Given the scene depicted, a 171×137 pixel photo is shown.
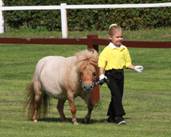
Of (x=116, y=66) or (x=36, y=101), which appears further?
(x=36, y=101)

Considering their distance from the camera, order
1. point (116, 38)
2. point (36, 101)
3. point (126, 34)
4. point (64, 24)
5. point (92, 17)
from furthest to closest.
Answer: point (92, 17), point (126, 34), point (64, 24), point (36, 101), point (116, 38)

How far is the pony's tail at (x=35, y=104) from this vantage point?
12141 millimetres

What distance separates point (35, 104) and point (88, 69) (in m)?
1.38

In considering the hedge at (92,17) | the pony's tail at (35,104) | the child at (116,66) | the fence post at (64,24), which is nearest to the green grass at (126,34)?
the hedge at (92,17)

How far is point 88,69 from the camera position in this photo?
11156 millimetres

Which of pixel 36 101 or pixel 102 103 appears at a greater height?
pixel 36 101

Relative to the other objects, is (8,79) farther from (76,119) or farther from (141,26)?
(141,26)

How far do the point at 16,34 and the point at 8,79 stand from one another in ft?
31.7

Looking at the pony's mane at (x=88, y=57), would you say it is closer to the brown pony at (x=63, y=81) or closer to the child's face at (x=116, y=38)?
the brown pony at (x=63, y=81)

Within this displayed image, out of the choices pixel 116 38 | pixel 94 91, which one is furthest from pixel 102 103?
pixel 116 38

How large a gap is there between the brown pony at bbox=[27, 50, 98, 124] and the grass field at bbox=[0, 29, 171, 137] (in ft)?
0.87

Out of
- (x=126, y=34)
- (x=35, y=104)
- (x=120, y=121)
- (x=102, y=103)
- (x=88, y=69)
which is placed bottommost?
(x=102, y=103)

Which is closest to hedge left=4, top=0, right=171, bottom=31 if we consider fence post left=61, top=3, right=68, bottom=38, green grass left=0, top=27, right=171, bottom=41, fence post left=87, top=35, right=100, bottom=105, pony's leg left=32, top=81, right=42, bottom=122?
green grass left=0, top=27, right=171, bottom=41

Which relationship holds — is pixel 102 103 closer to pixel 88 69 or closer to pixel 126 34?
pixel 88 69
